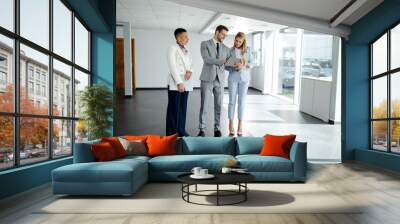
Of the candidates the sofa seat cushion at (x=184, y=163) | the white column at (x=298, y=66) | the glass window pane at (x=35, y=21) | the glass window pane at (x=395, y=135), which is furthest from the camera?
the white column at (x=298, y=66)

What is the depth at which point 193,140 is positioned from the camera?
9.12 m

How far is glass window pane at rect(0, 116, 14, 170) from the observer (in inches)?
252

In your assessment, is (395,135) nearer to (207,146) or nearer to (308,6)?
(308,6)

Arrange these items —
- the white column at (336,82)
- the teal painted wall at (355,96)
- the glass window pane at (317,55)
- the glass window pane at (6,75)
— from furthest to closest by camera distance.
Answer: the glass window pane at (317,55)
the white column at (336,82)
the teal painted wall at (355,96)
the glass window pane at (6,75)

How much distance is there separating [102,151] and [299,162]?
3.07m

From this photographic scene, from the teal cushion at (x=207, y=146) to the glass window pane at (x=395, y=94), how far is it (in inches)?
138

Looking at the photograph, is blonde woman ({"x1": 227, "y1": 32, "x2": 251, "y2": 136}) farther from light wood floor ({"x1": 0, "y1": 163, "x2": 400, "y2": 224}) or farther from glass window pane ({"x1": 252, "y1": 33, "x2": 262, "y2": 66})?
glass window pane ({"x1": 252, "y1": 33, "x2": 262, "y2": 66})

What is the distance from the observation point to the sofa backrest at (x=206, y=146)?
29.7ft

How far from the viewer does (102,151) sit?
7.78 m

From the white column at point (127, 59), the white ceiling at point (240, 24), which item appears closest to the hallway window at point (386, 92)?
the white ceiling at point (240, 24)

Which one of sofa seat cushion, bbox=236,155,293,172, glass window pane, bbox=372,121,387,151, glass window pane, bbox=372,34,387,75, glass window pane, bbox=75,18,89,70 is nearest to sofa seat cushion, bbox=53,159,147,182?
sofa seat cushion, bbox=236,155,293,172

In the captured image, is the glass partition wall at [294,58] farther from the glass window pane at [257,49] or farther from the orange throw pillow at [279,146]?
the orange throw pillow at [279,146]

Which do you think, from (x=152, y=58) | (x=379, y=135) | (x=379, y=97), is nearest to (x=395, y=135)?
(x=379, y=135)

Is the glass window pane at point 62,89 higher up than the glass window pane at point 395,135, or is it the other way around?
the glass window pane at point 62,89
